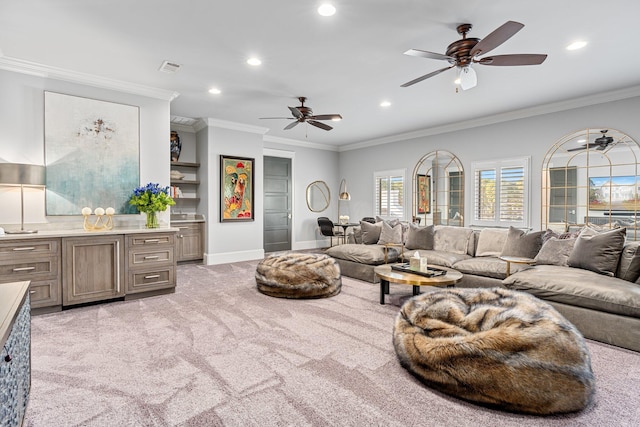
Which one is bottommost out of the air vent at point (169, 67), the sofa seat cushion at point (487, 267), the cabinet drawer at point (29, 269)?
the sofa seat cushion at point (487, 267)

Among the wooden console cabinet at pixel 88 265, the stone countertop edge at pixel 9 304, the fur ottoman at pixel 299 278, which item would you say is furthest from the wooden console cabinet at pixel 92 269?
the stone countertop edge at pixel 9 304

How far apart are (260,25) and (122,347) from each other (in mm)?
3079

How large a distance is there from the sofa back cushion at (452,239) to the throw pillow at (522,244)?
0.65 metres

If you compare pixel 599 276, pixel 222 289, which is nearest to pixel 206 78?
pixel 222 289

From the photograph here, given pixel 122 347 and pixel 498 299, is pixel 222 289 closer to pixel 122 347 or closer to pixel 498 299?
pixel 122 347

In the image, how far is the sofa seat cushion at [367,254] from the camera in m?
5.04

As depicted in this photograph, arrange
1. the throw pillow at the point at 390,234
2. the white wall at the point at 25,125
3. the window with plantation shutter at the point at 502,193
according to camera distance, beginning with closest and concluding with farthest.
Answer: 1. the white wall at the point at 25,125
2. the throw pillow at the point at 390,234
3. the window with plantation shutter at the point at 502,193

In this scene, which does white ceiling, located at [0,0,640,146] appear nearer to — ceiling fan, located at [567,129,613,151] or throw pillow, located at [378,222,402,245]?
ceiling fan, located at [567,129,613,151]

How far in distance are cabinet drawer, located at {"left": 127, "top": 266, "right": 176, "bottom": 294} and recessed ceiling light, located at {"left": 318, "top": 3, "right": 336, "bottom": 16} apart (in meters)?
3.50

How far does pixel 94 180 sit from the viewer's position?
4.25m

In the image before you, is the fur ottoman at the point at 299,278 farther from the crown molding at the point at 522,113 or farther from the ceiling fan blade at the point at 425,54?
the crown molding at the point at 522,113

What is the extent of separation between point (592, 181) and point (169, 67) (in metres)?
6.26

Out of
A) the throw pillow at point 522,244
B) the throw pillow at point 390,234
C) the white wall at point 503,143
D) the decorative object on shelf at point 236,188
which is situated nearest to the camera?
the throw pillow at point 522,244

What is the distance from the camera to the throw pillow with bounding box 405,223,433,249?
210 inches
